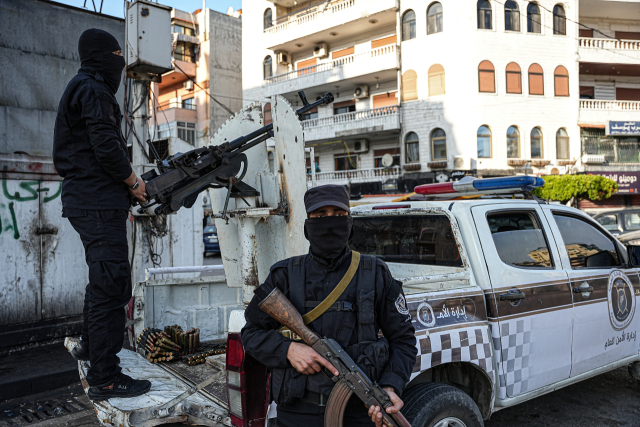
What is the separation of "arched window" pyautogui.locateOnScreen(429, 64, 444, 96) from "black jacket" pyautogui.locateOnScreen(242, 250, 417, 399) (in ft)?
79.8

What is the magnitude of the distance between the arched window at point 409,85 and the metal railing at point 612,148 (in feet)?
30.0

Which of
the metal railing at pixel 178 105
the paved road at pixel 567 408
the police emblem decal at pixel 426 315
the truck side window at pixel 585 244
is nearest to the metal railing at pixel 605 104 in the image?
the metal railing at pixel 178 105

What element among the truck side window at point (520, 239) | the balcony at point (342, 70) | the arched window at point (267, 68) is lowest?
the truck side window at point (520, 239)

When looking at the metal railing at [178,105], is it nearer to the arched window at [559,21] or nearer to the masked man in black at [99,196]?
the arched window at [559,21]

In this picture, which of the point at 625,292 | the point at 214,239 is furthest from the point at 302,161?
the point at 214,239

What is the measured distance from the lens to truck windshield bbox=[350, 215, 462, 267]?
11.2 feet

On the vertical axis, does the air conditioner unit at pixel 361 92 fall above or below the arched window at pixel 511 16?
below

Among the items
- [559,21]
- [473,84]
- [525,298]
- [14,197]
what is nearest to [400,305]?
[525,298]

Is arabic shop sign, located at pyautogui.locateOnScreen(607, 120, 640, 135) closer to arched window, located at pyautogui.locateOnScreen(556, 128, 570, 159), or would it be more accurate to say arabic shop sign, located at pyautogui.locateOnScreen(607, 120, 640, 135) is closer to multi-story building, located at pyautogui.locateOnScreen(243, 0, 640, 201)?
multi-story building, located at pyautogui.locateOnScreen(243, 0, 640, 201)

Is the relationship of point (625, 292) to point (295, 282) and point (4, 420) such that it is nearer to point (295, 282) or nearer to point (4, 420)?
point (295, 282)

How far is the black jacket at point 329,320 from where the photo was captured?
1.92 meters

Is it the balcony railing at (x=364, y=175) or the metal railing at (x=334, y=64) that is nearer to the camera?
the metal railing at (x=334, y=64)

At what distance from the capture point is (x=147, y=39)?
6.00 m

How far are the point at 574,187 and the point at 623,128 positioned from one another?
5.38m
